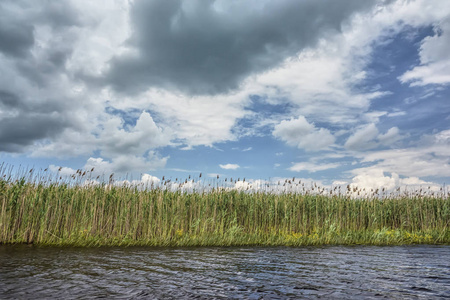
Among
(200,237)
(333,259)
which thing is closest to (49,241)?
(200,237)

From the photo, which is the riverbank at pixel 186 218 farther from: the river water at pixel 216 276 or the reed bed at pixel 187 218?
the river water at pixel 216 276

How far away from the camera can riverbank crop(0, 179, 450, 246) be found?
11.6m

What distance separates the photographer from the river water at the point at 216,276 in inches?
204

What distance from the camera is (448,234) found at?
51.2 ft

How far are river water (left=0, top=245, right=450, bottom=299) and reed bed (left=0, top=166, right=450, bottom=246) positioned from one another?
7.01 feet

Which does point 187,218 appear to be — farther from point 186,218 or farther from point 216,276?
point 216,276

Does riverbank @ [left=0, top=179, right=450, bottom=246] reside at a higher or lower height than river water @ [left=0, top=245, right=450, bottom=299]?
higher

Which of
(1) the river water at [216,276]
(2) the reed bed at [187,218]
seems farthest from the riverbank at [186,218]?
(1) the river water at [216,276]

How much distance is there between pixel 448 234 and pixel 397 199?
3.42m

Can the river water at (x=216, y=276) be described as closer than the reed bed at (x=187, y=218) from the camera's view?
Yes

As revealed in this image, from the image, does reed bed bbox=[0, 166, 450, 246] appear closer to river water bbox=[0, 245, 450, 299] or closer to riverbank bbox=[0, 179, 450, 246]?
riverbank bbox=[0, 179, 450, 246]

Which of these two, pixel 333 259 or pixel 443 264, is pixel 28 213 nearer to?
pixel 333 259

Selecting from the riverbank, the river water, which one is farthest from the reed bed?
the river water

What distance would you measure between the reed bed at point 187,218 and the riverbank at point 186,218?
1.5 inches
